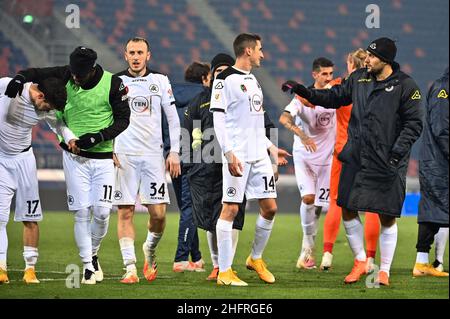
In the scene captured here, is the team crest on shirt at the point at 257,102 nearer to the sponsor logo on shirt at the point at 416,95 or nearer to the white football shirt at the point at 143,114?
the white football shirt at the point at 143,114

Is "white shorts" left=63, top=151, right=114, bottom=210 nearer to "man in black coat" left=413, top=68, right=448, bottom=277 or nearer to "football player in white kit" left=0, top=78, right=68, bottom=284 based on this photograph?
"football player in white kit" left=0, top=78, right=68, bottom=284

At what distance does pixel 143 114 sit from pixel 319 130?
2.73 m

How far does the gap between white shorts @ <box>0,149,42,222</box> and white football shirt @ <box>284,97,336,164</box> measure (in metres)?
3.40

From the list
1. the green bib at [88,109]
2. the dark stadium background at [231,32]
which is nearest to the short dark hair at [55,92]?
the green bib at [88,109]

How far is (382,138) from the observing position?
8203mm

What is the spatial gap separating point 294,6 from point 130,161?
58.6 ft

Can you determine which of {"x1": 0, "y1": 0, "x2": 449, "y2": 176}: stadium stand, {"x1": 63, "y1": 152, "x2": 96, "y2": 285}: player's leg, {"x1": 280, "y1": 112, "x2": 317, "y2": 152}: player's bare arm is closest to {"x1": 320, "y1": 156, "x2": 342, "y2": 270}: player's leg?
{"x1": 280, "y1": 112, "x2": 317, "y2": 152}: player's bare arm

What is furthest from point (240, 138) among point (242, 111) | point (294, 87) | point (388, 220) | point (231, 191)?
point (388, 220)

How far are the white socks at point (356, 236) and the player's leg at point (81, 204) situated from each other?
232 cm

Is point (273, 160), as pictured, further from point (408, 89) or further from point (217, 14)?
point (217, 14)

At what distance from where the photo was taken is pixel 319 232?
15.7 metres

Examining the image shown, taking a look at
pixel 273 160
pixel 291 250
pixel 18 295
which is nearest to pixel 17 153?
pixel 18 295

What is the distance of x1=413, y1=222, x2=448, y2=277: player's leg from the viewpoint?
31.3 ft

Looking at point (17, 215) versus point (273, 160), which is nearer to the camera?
point (17, 215)
